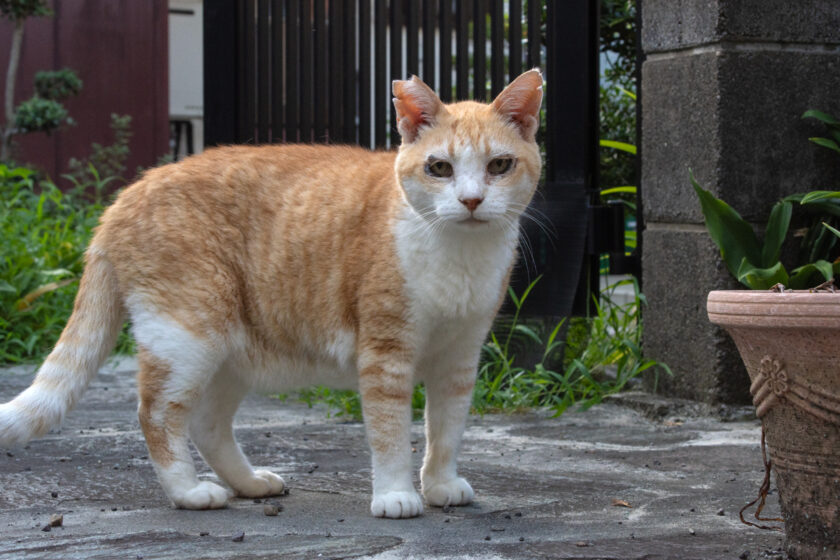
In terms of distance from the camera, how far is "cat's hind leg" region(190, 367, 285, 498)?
3.05 metres

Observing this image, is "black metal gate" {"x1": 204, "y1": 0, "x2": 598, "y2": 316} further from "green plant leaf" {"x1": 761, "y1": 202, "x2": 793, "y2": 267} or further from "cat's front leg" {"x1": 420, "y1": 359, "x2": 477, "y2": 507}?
"cat's front leg" {"x1": 420, "y1": 359, "x2": 477, "y2": 507}

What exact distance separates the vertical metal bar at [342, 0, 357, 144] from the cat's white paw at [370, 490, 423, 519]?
277 cm

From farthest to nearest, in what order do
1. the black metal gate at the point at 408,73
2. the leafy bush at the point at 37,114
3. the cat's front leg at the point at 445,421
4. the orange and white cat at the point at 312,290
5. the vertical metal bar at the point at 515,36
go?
the leafy bush at the point at 37,114 → the vertical metal bar at the point at 515,36 → the black metal gate at the point at 408,73 → the cat's front leg at the point at 445,421 → the orange and white cat at the point at 312,290

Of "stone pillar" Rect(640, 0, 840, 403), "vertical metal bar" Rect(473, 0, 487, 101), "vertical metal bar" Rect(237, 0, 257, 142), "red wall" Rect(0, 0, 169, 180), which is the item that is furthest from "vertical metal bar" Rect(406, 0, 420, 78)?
"red wall" Rect(0, 0, 169, 180)

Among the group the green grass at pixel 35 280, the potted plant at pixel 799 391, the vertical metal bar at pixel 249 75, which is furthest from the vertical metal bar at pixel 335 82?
the potted plant at pixel 799 391

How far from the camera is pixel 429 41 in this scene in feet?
16.7

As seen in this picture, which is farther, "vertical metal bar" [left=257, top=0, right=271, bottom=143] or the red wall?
the red wall

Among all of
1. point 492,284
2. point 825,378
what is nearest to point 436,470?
point 492,284

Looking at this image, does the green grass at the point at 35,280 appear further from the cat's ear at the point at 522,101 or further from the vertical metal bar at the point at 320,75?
the cat's ear at the point at 522,101

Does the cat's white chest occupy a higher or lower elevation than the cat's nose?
lower

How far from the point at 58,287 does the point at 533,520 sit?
13.2ft

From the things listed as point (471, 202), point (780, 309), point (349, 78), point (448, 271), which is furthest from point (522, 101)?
point (349, 78)

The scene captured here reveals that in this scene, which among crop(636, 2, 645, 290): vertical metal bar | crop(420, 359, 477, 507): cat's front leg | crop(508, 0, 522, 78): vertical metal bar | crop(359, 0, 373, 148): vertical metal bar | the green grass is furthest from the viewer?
the green grass

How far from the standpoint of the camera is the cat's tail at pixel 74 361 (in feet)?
9.14
